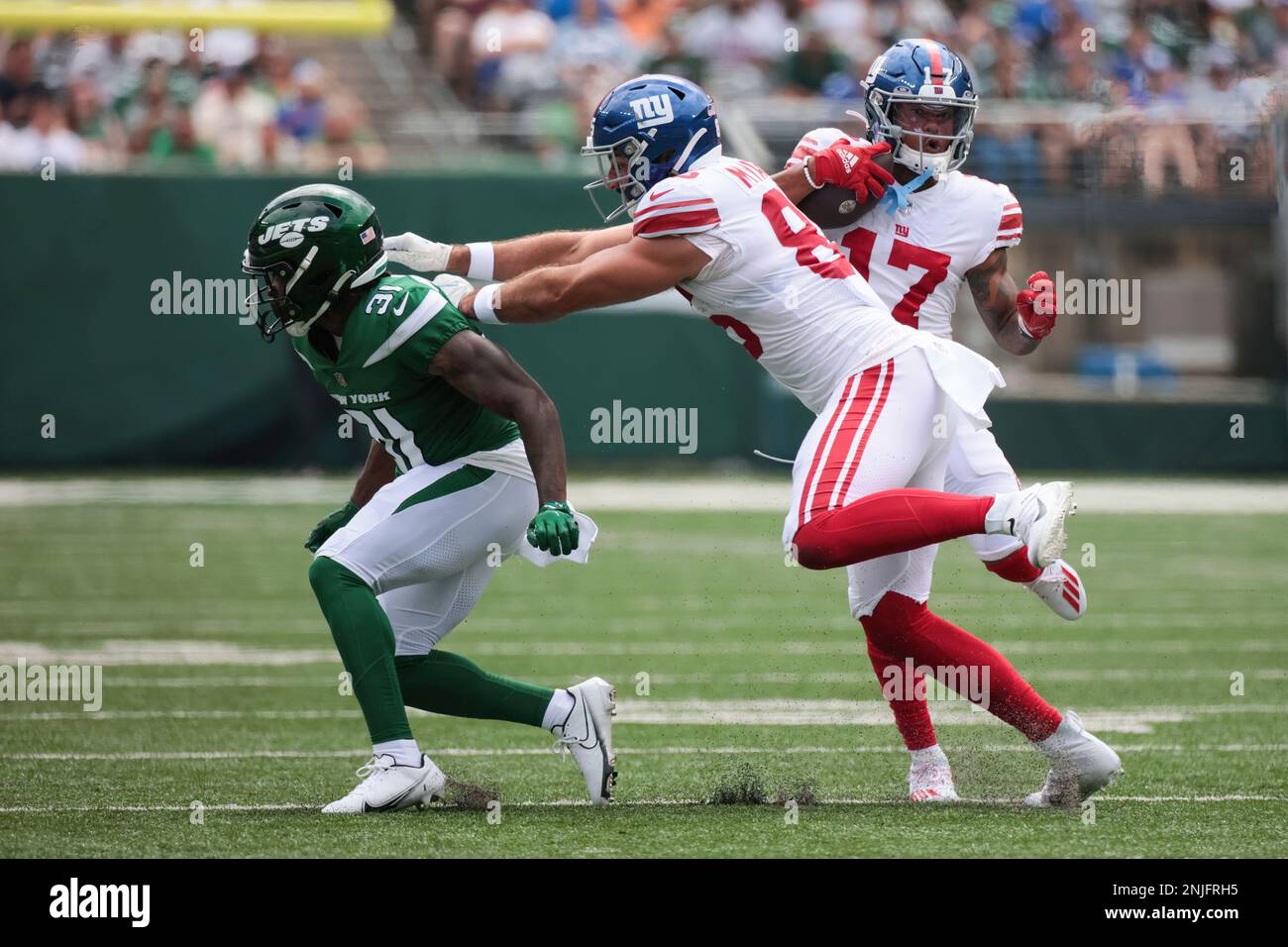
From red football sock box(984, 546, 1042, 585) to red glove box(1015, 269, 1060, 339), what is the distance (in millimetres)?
599

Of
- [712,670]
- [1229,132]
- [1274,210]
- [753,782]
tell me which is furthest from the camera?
[1274,210]

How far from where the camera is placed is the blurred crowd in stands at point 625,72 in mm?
13508

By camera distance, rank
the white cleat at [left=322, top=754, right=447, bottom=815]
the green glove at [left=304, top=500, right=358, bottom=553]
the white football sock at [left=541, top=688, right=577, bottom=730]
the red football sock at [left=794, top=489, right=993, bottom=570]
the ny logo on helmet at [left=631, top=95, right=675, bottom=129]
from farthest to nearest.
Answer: the green glove at [left=304, top=500, right=358, bottom=553] < the white football sock at [left=541, top=688, right=577, bottom=730] < the ny logo on helmet at [left=631, top=95, right=675, bottom=129] < the white cleat at [left=322, top=754, right=447, bottom=815] < the red football sock at [left=794, top=489, right=993, bottom=570]

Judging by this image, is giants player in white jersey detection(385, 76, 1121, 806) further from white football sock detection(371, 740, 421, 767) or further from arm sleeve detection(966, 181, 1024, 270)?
white football sock detection(371, 740, 421, 767)

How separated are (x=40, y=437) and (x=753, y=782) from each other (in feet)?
33.1

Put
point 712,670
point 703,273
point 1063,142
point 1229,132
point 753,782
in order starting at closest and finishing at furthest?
point 703,273 < point 753,782 < point 712,670 < point 1229,132 < point 1063,142

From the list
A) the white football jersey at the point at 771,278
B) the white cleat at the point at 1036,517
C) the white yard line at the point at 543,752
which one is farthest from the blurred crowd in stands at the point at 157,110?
the white cleat at the point at 1036,517

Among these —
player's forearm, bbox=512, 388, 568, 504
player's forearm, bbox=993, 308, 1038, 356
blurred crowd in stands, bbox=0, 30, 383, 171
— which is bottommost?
player's forearm, bbox=512, 388, 568, 504

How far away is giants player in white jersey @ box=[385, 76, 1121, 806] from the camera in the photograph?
4250 millimetres

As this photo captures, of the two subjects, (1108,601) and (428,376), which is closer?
(428,376)

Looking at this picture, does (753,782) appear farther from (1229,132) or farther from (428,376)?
(1229,132)

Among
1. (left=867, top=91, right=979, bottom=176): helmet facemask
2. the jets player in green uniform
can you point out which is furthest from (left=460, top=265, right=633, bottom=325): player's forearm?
(left=867, top=91, right=979, bottom=176): helmet facemask

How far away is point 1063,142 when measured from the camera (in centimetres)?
1289
